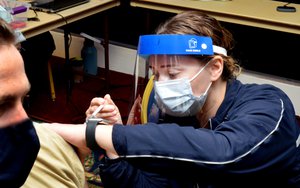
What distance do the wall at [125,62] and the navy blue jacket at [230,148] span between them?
223 centimetres

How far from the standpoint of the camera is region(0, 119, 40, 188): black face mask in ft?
2.76

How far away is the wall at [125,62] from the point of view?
3459 mm

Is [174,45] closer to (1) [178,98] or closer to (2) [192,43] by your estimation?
(2) [192,43]

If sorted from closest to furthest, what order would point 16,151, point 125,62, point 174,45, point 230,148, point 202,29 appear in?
point 16,151 → point 230,148 → point 174,45 → point 202,29 → point 125,62

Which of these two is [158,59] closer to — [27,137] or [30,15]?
[27,137]

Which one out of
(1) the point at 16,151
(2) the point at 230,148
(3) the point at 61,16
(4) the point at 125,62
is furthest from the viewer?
(4) the point at 125,62

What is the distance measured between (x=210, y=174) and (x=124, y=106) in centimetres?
244

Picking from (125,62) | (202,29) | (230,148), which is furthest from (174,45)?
(125,62)

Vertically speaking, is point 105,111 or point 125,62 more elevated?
point 105,111

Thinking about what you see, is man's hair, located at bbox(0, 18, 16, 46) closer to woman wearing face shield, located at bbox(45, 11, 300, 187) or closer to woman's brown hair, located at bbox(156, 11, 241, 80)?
woman wearing face shield, located at bbox(45, 11, 300, 187)

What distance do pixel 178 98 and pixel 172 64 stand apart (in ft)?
0.48

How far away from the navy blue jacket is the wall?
223 cm

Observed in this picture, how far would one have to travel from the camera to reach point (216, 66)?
145 cm

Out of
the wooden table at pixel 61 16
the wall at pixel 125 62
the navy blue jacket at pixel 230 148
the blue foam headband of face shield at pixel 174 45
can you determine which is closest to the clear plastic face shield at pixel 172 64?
the blue foam headband of face shield at pixel 174 45
